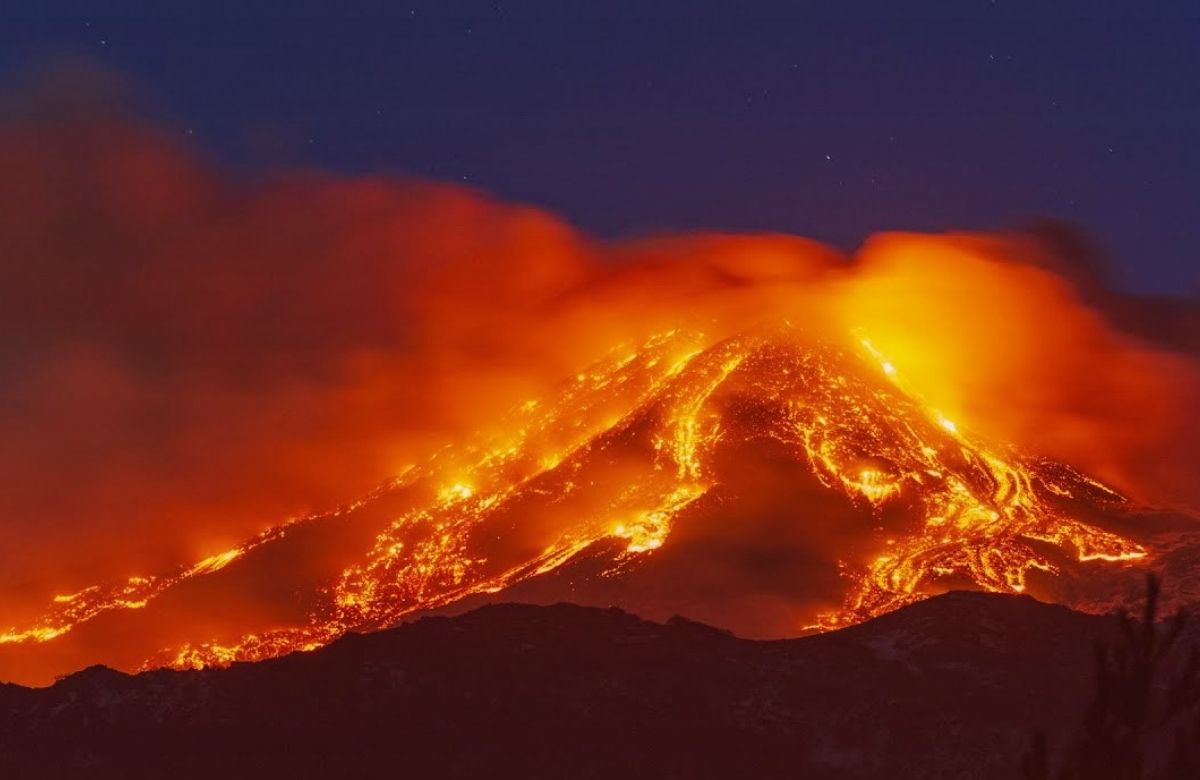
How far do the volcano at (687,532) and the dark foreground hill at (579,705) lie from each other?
2184cm

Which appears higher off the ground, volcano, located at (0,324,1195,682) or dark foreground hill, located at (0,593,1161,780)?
volcano, located at (0,324,1195,682)

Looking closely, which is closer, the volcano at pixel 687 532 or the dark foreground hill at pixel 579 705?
the dark foreground hill at pixel 579 705

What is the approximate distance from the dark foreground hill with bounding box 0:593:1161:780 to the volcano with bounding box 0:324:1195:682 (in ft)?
71.6

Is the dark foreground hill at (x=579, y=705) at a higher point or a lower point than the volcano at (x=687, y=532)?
lower

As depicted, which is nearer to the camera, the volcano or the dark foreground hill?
the dark foreground hill

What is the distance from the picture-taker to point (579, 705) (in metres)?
92.4

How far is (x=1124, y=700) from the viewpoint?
76.4ft

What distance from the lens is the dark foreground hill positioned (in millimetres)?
87250

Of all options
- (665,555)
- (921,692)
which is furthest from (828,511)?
(921,692)

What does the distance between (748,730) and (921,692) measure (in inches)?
325

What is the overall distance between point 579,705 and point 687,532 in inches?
1666

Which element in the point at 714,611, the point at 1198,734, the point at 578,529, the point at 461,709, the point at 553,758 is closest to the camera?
the point at 1198,734

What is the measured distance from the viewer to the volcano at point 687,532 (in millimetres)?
127750

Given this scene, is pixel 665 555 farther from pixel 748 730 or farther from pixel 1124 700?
pixel 1124 700
